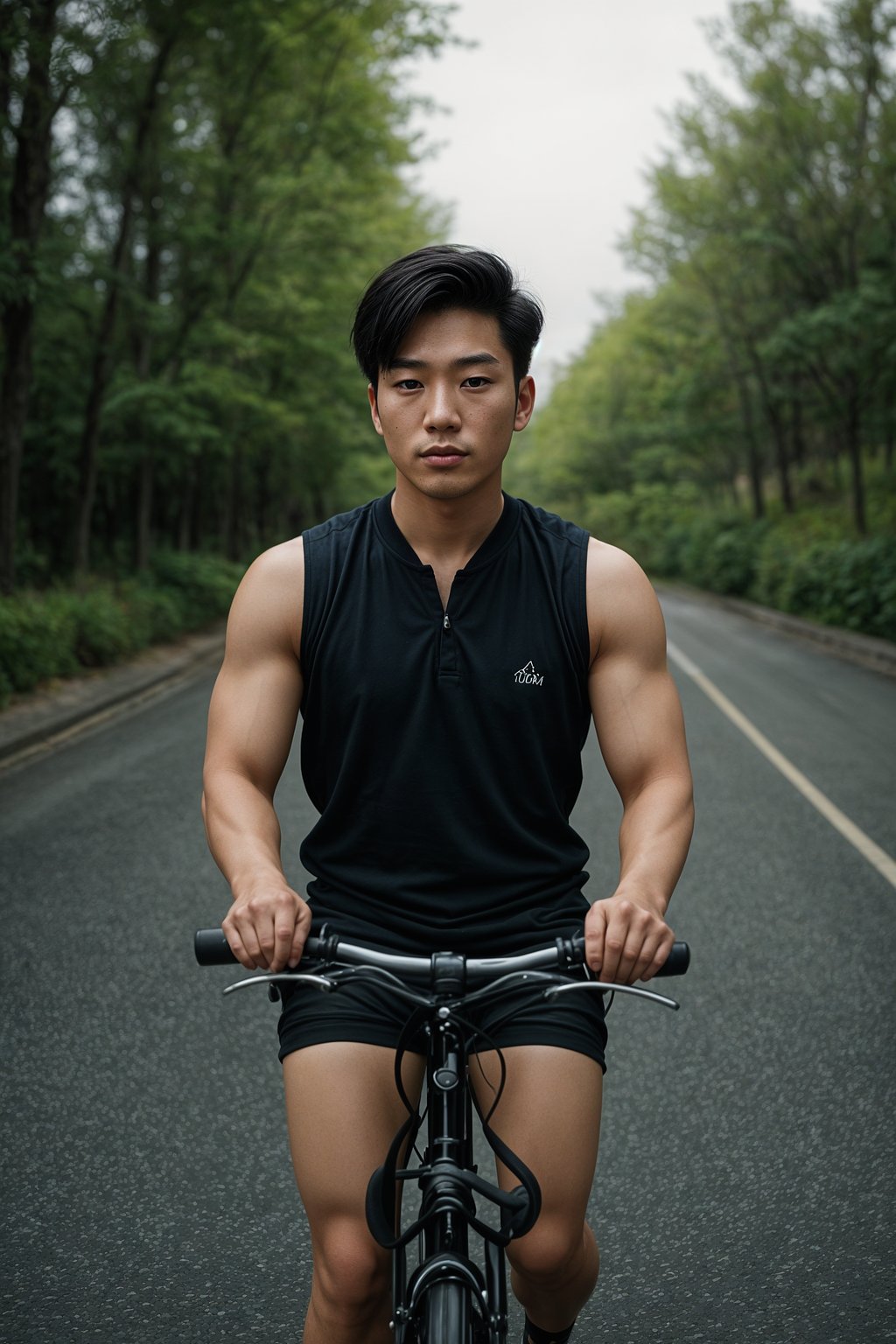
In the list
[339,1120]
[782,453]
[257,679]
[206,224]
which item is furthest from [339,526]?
[782,453]

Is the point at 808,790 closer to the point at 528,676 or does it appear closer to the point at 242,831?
the point at 528,676

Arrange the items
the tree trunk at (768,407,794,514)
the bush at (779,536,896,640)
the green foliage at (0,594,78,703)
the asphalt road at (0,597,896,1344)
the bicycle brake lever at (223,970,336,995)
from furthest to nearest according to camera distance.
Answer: the tree trunk at (768,407,794,514), the bush at (779,536,896,640), the green foliage at (0,594,78,703), the asphalt road at (0,597,896,1344), the bicycle brake lever at (223,970,336,995)

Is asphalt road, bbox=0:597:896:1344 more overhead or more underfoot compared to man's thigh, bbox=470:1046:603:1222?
more underfoot

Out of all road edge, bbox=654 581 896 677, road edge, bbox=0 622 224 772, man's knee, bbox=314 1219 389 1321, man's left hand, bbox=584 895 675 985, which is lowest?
road edge, bbox=0 622 224 772

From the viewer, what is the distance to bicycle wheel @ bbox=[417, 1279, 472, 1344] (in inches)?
70.9

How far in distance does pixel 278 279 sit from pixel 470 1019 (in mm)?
21161

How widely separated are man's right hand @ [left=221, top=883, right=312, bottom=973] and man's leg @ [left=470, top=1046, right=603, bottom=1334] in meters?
0.39

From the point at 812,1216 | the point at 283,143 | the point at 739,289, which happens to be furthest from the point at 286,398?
the point at 812,1216

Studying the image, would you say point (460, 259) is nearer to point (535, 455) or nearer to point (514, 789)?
point (514, 789)

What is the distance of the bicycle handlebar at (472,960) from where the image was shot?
199 cm

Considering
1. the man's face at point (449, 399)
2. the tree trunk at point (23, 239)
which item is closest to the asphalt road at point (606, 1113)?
the man's face at point (449, 399)

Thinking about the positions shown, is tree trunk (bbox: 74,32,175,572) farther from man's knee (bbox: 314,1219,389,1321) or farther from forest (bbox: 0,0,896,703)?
man's knee (bbox: 314,1219,389,1321)

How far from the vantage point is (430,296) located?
7.20 ft

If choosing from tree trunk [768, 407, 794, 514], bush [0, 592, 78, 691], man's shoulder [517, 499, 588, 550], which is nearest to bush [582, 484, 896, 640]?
tree trunk [768, 407, 794, 514]
